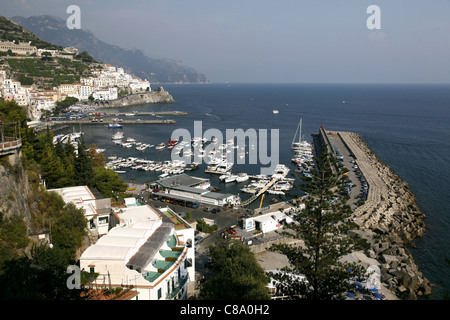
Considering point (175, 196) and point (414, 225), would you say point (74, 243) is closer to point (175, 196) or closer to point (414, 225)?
point (175, 196)

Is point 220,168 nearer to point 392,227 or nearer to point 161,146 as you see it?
point 161,146

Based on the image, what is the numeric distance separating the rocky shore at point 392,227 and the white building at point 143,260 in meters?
6.24

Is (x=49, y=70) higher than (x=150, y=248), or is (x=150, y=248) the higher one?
(x=49, y=70)

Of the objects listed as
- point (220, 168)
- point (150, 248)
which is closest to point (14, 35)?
point (220, 168)

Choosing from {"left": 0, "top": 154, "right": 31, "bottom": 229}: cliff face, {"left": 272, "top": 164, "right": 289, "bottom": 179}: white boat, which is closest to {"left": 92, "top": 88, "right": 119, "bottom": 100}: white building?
{"left": 272, "top": 164, "right": 289, "bottom": 179}: white boat

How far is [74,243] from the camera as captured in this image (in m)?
11.5

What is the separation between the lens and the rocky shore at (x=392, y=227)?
14258 millimetres

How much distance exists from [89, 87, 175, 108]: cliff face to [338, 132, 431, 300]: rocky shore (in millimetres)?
68018

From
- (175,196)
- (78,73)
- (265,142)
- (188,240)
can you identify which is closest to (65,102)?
(78,73)

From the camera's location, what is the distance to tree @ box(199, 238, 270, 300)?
29.1 ft

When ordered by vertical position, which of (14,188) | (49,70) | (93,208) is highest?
(49,70)

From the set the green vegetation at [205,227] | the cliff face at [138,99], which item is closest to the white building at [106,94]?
the cliff face at [138,99]

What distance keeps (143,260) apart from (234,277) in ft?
10.6

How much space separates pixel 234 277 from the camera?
10984 millimetres
